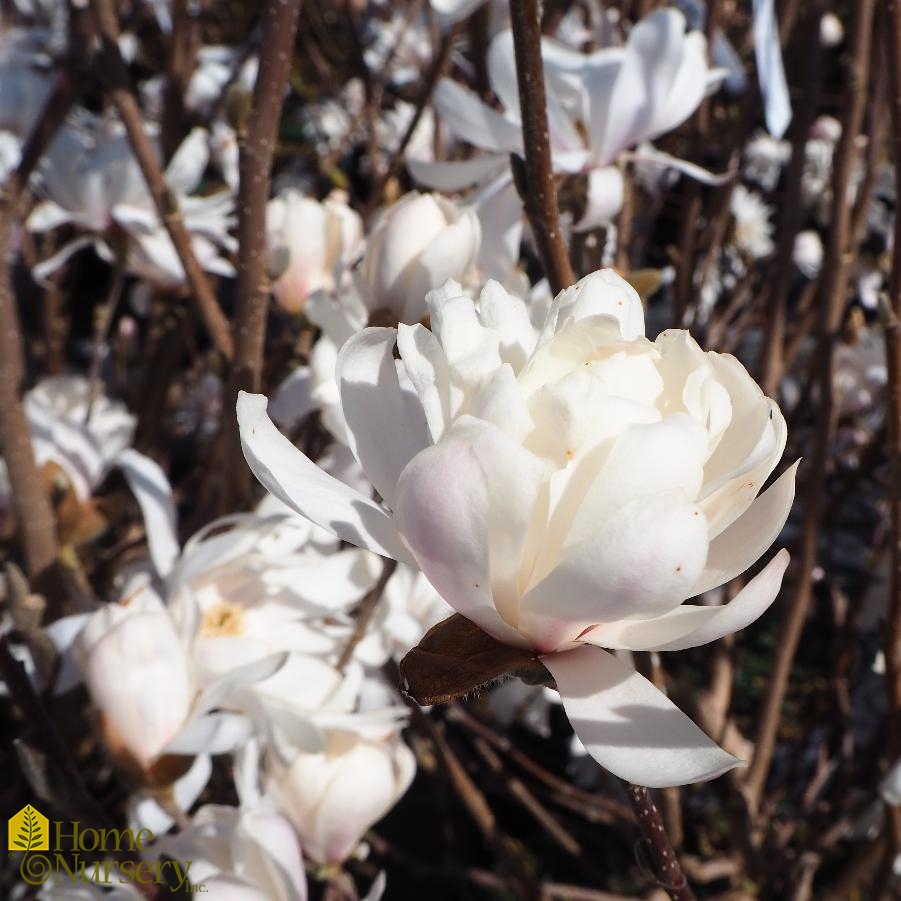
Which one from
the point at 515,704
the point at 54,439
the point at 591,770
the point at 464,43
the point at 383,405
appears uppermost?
the point at 383,405

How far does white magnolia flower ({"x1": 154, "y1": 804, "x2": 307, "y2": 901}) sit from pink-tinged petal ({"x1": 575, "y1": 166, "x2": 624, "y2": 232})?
16.4 inches

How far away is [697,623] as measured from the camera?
331 mm

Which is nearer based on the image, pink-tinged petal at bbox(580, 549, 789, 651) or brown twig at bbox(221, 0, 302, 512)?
pink-tinged petal at bbox(580, 549, 789, 651)

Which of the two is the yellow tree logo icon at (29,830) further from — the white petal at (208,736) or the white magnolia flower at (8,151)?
the white magnolia flower at (8,151)

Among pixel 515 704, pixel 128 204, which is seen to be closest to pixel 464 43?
pixel 128 204

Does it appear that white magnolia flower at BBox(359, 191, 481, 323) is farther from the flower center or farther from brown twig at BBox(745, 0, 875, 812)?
brown twig at BBox(745, 0, 875, 812)

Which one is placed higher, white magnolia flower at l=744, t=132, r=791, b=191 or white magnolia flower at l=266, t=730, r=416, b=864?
white magnolia flower at l=266, t=730, r=416, b=864

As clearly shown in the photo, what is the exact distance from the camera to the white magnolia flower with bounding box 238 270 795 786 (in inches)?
12.3

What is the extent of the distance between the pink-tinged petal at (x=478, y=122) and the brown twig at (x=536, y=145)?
0.22 meters

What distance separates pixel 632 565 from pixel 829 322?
687 mm

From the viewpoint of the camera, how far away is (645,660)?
1.80ft

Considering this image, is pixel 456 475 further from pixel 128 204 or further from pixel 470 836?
pixel 470 836

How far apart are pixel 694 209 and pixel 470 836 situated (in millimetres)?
1058

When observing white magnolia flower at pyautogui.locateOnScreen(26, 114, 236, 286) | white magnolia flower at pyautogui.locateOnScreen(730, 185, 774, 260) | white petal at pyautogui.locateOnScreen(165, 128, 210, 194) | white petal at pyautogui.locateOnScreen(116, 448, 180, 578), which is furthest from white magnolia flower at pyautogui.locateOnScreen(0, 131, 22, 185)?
white magnolia flower at pyautogui.locateOnScreen(730, 185, 774, 260)
